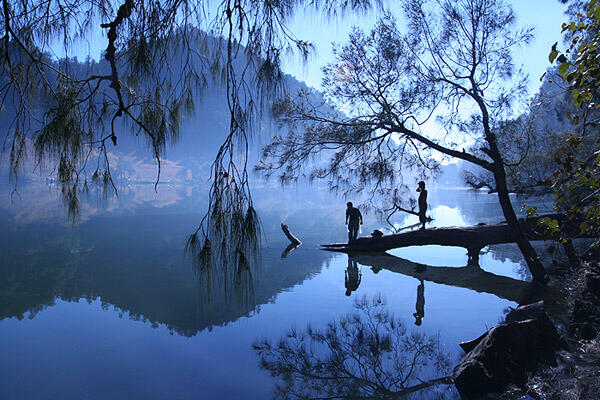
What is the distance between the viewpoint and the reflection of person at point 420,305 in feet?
17.1

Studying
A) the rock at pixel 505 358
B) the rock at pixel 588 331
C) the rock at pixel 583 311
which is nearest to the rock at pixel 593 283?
the rock at pixel 583 311

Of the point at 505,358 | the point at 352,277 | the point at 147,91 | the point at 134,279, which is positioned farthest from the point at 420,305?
the point at 134,279

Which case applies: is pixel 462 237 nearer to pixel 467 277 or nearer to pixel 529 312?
pixel 467 277

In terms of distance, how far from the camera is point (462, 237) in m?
9.19

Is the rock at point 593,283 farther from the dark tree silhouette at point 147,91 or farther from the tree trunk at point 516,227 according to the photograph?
the dark tree silhouette at point 147,91

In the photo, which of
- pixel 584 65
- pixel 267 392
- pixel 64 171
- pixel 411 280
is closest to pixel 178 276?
pixel 411 280

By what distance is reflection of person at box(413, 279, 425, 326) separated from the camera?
17.1ft

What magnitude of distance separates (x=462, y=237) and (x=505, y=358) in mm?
6135

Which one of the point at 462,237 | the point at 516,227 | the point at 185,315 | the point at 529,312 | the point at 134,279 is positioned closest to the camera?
the point at 529,312

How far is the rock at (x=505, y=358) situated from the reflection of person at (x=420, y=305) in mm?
1517

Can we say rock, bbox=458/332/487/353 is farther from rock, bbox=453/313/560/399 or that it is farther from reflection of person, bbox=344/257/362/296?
reflection of person, bbox=344/257/362/296

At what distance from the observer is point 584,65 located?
164cm

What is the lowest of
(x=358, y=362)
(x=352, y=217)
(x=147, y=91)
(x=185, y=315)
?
(x=185, y=315)

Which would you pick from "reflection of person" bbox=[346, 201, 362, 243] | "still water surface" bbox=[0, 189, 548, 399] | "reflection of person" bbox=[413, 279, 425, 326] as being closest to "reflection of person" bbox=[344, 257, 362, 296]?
"still water surface" bbox=[0, 189, 548, 399]
